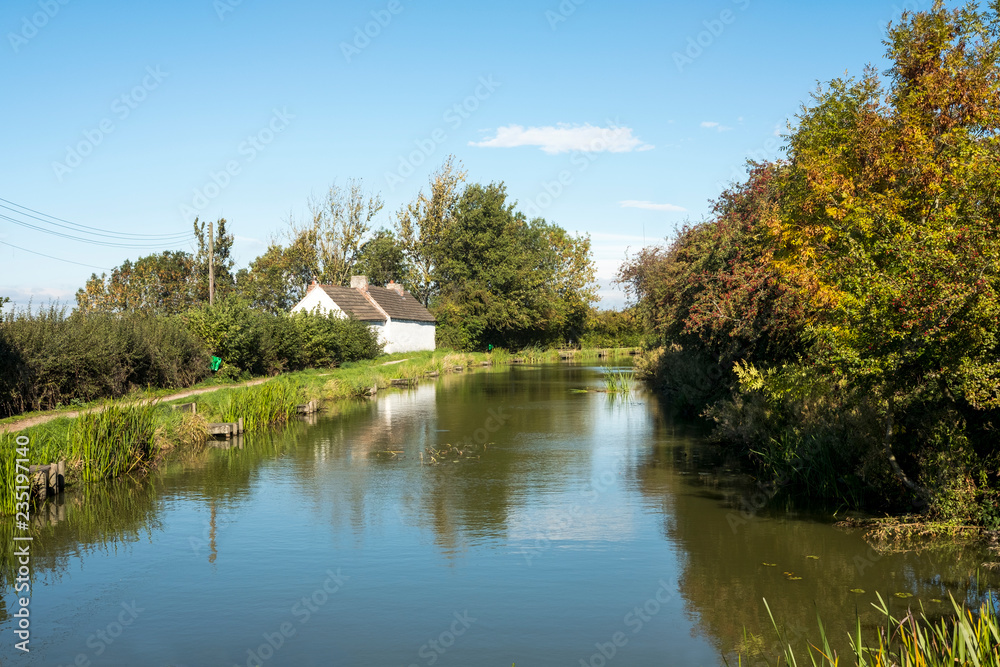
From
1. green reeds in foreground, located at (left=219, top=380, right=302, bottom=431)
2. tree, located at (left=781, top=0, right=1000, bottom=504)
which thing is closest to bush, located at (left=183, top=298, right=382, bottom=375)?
green reeds in foreground, located at (left=219, top=380, right=302, bottom=431)

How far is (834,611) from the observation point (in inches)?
344

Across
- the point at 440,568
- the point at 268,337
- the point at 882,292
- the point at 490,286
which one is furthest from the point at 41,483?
the point at 490,286

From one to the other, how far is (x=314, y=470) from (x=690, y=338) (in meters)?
13.7

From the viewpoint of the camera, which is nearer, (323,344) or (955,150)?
(955,150)

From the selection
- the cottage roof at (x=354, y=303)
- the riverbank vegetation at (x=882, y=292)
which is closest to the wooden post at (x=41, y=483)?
the riverbank vegetation at (x=882, y=292)

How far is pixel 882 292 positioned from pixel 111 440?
13.8 metres

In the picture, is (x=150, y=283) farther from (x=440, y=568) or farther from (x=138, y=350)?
(x=440, y=568)

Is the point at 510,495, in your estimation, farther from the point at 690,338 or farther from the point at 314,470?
the point at 690,338

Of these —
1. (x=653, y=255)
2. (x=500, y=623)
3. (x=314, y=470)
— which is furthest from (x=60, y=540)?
(x=653, y=255)

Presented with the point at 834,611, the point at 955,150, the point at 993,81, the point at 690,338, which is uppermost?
the point at 993,81

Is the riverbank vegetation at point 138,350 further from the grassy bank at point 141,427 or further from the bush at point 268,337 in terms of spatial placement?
the grassy bank at point 141,427

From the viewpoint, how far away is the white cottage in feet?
173

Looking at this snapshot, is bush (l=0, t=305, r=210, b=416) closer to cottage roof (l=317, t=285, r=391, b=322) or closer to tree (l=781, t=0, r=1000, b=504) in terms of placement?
tree (l=781, t=0, r=1000, b=504)

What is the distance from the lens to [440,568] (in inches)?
412
